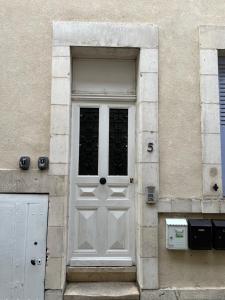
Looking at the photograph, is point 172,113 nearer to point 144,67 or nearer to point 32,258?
point 144,67

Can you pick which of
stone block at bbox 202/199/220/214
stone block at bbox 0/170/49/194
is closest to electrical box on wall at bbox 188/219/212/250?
stone block at bbox 202/199/220/214

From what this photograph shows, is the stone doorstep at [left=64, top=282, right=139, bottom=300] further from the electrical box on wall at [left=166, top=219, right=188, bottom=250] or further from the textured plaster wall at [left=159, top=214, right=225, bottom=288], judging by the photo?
the electrical box on wall at [left=166, top=219, right=188, bottom=250]

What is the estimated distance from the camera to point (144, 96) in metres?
3.86

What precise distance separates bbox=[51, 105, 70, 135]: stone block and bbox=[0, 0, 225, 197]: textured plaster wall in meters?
0.09

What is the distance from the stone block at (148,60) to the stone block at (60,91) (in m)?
1.00

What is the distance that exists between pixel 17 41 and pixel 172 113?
2241 mm

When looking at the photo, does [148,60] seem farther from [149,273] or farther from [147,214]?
[149,273]

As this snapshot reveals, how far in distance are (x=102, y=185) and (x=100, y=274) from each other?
3.74ft

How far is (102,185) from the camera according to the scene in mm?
4016

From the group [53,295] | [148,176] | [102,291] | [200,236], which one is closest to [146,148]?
[148,176]

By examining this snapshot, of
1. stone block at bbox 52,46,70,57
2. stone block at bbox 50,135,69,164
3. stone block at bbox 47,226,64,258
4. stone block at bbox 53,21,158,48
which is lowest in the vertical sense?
stone block at bbox 47,226,64,258

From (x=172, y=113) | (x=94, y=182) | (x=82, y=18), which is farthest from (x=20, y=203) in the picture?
(x=82, y=18)

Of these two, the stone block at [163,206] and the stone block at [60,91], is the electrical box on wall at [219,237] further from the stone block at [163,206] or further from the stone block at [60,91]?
the stone block at [60,91]

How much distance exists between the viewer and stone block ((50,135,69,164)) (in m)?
3.71
